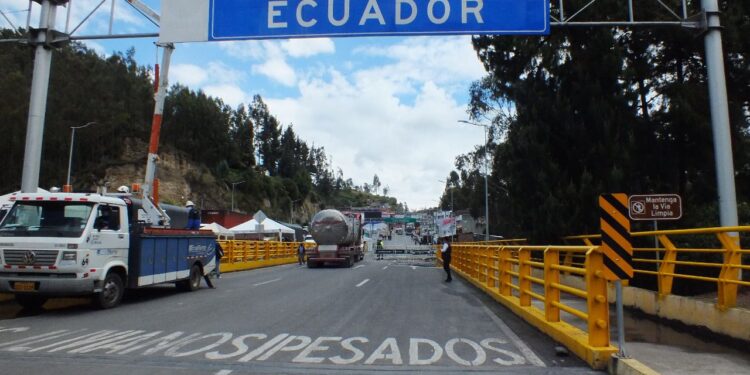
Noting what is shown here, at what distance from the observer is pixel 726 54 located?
17.6 m

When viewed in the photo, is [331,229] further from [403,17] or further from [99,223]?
[403,17]

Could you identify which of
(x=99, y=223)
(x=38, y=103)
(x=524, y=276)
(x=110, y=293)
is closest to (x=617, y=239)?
(x=524, y=276)

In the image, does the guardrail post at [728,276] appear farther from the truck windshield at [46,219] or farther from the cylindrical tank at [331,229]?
the cylindrical tank at [331,229]

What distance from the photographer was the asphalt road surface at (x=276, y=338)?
21.7 feet

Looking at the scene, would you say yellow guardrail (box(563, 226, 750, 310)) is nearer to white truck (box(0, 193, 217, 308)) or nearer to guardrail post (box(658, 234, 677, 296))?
guardrail post (box(658, 234, 677, 296))

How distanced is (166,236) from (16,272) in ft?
12.1

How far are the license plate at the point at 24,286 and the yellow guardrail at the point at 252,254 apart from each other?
1448 cm

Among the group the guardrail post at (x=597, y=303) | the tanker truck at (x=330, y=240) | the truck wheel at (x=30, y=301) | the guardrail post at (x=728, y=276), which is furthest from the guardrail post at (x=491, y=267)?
the tanker truck at (x=330, y=240)

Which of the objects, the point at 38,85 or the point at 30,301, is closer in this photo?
the point at 30,301

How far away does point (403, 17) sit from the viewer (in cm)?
1173

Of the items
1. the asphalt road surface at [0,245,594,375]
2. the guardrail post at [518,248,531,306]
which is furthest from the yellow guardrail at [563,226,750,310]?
the asphalt road surface at [0,245,594,375]

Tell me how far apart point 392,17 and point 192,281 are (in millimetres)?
9585

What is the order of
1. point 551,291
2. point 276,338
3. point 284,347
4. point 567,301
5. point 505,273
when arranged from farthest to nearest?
point 505,273, point 567,301, point 551,291, point 276,338, point 284,347

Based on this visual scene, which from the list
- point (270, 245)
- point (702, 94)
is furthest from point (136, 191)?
point (270, 245)
